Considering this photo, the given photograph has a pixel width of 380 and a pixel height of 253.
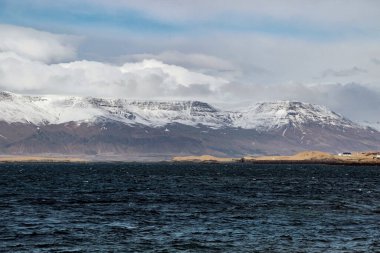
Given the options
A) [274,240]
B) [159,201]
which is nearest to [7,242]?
[274,240]

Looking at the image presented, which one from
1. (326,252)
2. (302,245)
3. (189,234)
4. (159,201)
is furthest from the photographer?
(159,201)

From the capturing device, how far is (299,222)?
7225 cm

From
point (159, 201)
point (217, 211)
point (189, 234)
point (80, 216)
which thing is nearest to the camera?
point (189, 234)

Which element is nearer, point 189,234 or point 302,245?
point 302,245

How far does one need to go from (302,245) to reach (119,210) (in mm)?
33807

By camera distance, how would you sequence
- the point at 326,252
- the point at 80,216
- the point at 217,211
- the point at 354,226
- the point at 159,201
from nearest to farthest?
the point at 326,252 → the point at 354,226 → the point at 80,216 → the point at 217,211 → the point at 159,201

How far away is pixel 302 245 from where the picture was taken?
57.1m

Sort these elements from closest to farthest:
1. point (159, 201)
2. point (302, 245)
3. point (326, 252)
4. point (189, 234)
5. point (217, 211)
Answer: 1. point (326, 252)
2. point (302, 245)
3. point (189, 234)
4. point (217, 211)
5. point (159, 201)

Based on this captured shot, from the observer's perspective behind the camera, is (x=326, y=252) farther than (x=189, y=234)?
No

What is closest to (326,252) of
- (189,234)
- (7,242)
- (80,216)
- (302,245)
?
(302,245)

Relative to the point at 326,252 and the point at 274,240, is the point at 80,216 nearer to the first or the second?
the point at 274,240

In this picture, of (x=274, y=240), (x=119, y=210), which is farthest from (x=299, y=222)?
(x=119, y=210)

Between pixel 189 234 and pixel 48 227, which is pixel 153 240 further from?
pixel 48 227

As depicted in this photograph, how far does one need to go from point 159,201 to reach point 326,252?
48.6 m
